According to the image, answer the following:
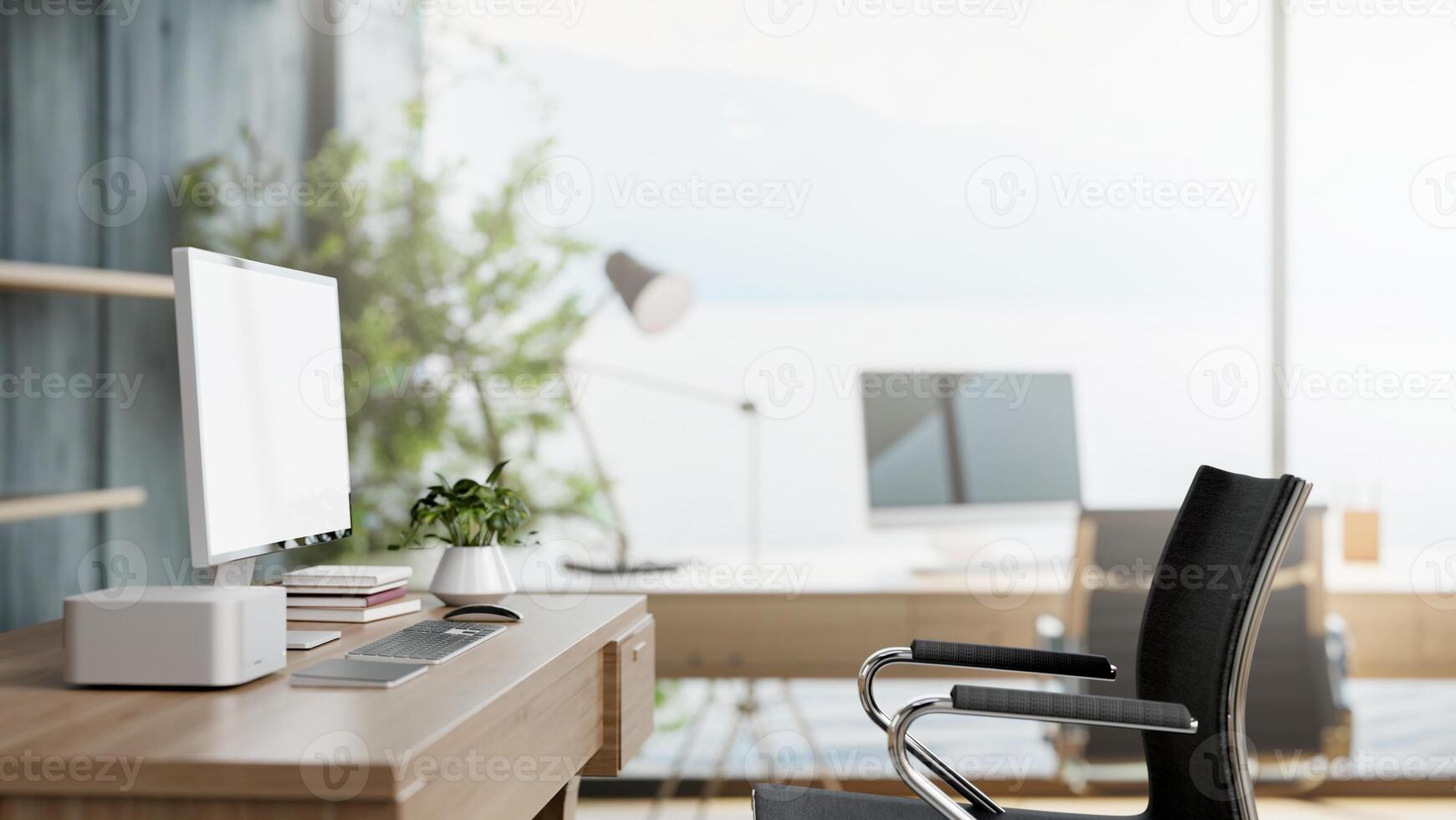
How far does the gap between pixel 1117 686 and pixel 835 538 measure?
2.94 feet

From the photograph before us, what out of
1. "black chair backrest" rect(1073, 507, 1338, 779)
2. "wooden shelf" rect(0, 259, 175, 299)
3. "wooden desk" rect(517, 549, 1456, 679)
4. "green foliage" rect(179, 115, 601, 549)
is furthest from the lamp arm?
"wooden shelf" rect(0, 259, 175, 299)

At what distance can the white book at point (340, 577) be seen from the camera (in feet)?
6.03

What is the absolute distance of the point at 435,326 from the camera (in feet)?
10.9

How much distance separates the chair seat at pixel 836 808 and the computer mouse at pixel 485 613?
0.47 m

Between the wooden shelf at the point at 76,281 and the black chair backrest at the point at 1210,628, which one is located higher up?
the wooden shelf at the point at 76,281

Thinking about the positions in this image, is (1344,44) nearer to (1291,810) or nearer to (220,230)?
(1291,810)

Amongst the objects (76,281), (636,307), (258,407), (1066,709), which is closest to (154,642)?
(258,407)

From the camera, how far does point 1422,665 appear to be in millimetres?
3008

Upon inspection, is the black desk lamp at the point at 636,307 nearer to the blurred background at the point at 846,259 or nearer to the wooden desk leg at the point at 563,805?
the blurred background at the point at 846,259

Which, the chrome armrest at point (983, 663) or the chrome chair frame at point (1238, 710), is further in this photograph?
the chrome armrest at point (983, 663)

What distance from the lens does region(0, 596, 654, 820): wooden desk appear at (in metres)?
1.04

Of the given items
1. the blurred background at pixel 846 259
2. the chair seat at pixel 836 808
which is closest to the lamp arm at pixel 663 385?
the blurred background at pixel 846 259

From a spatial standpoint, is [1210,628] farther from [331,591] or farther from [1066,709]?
[331,591]

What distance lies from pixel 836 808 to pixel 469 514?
0.82 metres
